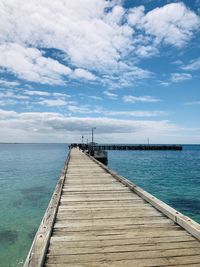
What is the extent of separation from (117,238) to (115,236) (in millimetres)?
94

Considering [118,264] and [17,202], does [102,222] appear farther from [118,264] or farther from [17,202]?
[17,202]

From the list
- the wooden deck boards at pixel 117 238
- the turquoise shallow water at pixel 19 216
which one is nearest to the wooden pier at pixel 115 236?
the wooden deck boards at pixel 117 238

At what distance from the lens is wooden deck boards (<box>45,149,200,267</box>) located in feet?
11.4

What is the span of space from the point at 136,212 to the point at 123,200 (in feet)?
4.33

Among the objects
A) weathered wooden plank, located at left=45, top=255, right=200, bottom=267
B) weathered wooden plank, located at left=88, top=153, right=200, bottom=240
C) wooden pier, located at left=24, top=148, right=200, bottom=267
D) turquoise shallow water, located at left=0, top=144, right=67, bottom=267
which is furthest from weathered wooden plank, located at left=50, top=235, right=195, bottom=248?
turquoise shallow water, located at left=0, top=144, right=67, bottom=267

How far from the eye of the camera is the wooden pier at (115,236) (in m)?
3.47

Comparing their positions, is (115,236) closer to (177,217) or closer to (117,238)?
(117,238)

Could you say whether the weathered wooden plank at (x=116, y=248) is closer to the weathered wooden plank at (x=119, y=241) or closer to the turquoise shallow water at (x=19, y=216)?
the weathered wooden plank at (x=119, y=241)

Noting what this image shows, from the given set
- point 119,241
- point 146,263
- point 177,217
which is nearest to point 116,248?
point 119,241

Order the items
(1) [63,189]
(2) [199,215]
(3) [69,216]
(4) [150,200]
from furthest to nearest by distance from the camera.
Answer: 1. (2) [199,215]
2. (1) [63,189]
3. (4) [150,200]
4. (3) [69,216]

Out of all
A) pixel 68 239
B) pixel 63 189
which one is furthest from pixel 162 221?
pixel 63 189

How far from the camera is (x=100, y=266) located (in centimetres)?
333

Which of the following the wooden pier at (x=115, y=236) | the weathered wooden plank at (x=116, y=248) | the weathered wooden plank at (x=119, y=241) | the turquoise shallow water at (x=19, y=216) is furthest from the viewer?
the turquoise shallow water at (x=19, y=216)

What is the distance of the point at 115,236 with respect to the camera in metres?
4.33
